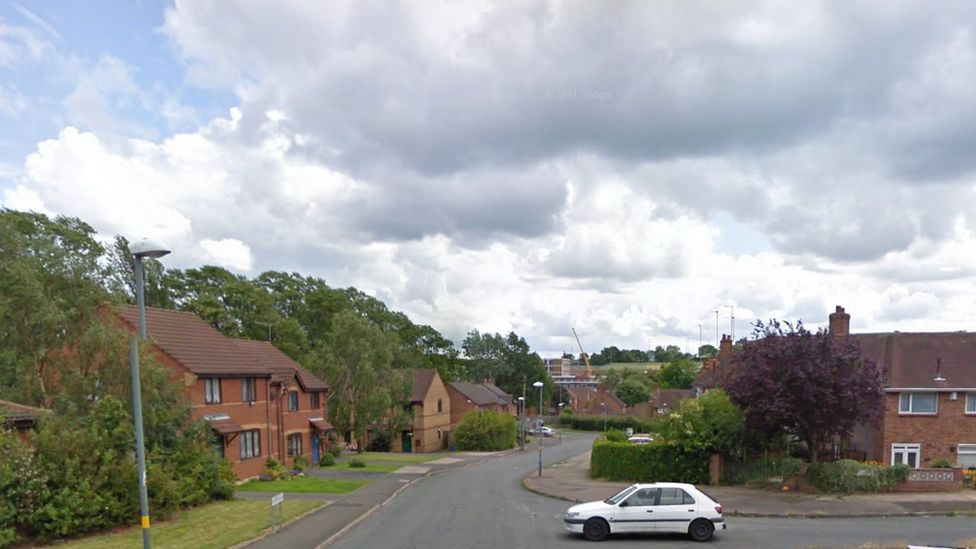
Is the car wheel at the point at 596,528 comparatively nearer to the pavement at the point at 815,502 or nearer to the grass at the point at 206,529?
the pavement at the point at 815,502

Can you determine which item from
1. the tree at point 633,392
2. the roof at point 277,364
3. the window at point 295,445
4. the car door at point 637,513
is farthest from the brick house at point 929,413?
the tree at point 633,392

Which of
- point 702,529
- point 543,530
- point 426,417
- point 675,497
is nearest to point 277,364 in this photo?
point 426,417

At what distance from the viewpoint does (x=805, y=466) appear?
24578 millimetres

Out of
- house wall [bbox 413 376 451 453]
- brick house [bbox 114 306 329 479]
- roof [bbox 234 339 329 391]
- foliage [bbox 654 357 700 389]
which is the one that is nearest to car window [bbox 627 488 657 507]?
brick house [bbox 114 306 329 479]

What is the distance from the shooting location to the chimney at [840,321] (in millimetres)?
32938

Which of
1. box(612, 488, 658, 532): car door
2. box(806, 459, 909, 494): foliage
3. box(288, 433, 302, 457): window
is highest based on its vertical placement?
box(612, 488, 658, 532): car door

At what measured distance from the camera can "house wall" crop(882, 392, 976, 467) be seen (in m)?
28.6

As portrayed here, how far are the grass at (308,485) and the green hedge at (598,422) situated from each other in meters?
55.4

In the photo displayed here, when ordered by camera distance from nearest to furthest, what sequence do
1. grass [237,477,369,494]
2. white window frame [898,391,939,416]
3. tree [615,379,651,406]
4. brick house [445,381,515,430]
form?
grass [237,477,369,494], white window frame [898,391,939,416], brick house [445,381,515,430], tree [615,379,651,406]

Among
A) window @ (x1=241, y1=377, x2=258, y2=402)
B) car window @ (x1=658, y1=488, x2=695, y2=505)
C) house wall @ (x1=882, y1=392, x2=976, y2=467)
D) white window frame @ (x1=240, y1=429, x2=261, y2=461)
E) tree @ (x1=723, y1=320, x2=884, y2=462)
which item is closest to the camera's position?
car window @ (x1=658, y1=488, x2=695, y2=505)

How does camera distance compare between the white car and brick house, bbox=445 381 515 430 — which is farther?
brick house, bbox=445 381 515 430

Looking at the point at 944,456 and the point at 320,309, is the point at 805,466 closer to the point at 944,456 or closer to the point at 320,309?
the point at 944,456

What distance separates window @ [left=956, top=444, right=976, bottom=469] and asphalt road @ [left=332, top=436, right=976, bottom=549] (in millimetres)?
11235

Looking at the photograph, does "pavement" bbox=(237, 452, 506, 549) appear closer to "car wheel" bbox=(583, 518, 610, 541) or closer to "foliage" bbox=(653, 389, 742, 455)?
"car wheel" bbox=(583, 518, 610, 541)
